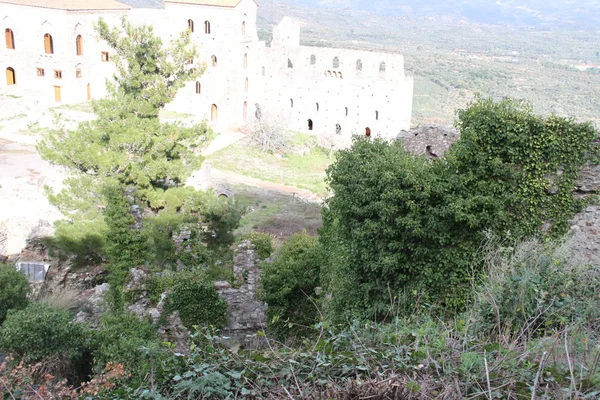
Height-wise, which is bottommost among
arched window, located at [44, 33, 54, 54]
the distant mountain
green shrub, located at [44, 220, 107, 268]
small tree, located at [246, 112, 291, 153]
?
small tree, located at [246, 112, 291, 153]

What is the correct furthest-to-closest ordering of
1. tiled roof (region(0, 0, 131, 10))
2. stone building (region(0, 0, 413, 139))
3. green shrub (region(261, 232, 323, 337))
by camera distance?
1. stone building (region(0, 0, 413, 139))
2. tiled roof (region(0, 0, 131, 10))
3. green shrub (region(261, 232, 323, 337))

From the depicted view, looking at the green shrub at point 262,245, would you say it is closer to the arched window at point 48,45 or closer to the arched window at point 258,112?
the arched window at point 258,112

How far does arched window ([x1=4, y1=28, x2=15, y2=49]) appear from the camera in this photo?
114ft

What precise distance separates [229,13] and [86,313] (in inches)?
973

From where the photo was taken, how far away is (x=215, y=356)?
17.3 ft

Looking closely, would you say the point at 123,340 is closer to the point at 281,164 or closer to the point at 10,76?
the point at 281,164

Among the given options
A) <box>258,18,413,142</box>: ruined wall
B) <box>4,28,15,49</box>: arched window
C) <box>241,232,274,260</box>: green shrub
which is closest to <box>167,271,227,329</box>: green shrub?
<box>241,232,274,260</box>: green shrub

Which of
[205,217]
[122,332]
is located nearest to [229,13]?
[205,217]

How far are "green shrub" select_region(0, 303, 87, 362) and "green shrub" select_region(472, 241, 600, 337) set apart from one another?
5461 mm

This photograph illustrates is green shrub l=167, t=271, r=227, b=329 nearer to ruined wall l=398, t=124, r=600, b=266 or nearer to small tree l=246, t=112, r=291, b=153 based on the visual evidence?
ruined wall l=398, t=124, r=600, b=266

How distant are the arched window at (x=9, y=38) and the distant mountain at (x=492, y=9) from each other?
9228 cm

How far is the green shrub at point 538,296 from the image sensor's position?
252 inches

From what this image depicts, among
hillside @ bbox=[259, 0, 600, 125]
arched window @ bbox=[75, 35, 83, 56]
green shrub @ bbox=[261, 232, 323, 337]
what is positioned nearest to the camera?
green shrub @ bbox=[261, 232, 323, 337]

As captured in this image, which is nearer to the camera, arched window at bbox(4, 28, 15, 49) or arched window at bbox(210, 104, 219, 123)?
arched window at bbox(4, 28, 15, 49)
